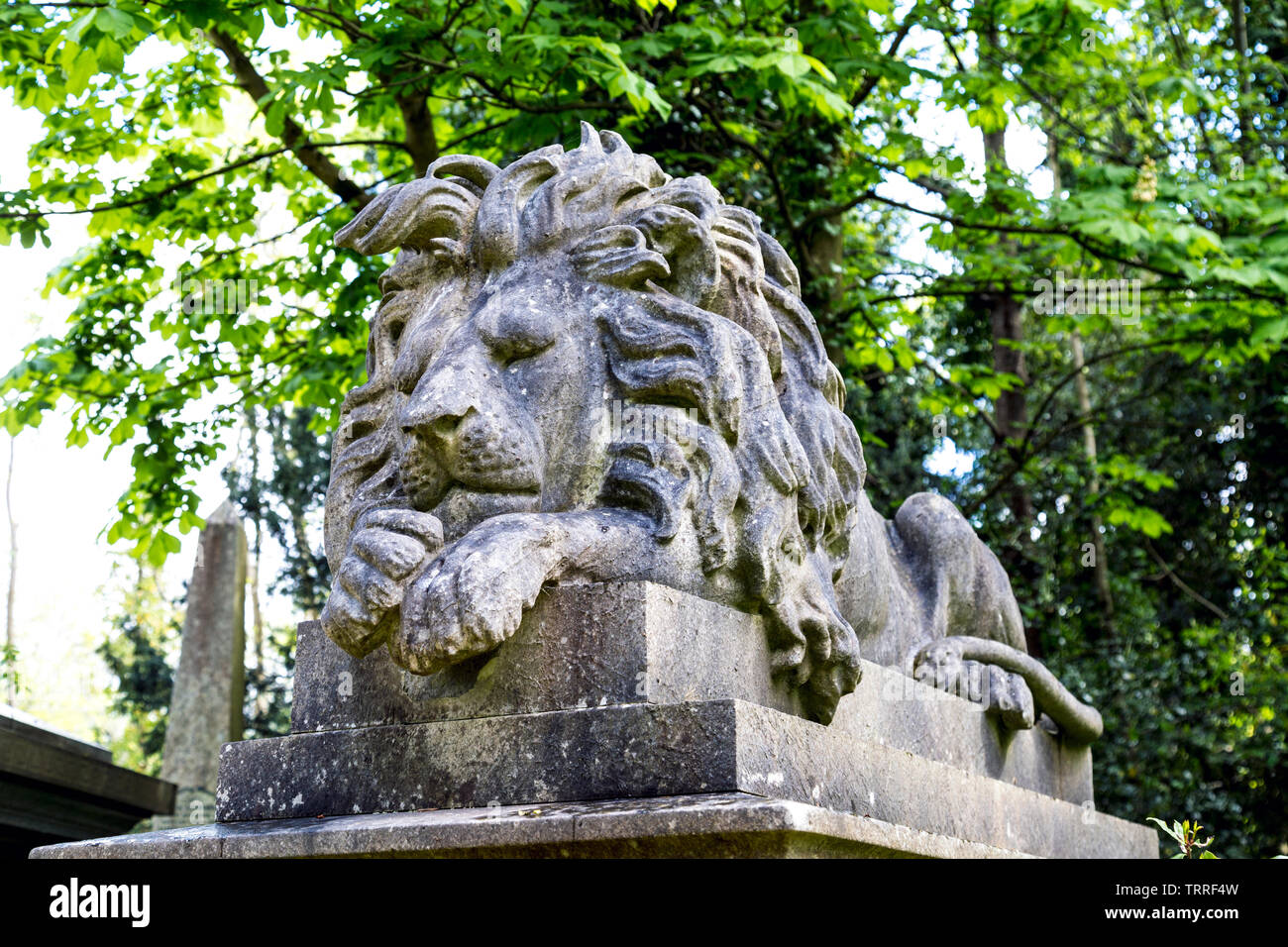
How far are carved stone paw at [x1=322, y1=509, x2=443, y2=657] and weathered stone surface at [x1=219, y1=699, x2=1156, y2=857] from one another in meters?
0.30

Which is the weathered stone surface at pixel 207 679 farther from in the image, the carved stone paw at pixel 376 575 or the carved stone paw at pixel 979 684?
the carved stone paw at pixel 376 575

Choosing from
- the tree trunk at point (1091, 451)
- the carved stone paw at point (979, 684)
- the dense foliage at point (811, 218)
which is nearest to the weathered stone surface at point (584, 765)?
the carved stone paw at point (979, 684)

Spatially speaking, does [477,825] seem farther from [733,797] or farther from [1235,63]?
[1235,63]

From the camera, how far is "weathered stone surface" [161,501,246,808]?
10.4 metres

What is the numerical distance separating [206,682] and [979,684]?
22.3 ft

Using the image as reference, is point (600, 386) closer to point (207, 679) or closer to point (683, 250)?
point (683, 250)

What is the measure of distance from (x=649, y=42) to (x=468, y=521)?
4.54 m

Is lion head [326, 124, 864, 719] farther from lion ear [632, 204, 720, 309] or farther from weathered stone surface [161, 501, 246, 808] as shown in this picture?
weathered stone surface [161, 501, 246, 808]

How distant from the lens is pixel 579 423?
12.7ft

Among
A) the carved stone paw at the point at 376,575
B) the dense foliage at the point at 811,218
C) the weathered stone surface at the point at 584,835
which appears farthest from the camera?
the dense foliage at the point at 811,218

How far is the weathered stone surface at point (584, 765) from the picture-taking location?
3.22 metres

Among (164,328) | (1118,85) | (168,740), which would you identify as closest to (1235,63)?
(1118,85)

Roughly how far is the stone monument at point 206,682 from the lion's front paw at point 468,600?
7.44 meters

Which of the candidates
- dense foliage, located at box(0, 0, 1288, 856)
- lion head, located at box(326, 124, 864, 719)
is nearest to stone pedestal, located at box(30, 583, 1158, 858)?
lion head, located at box(326, 124, 864, 719)
